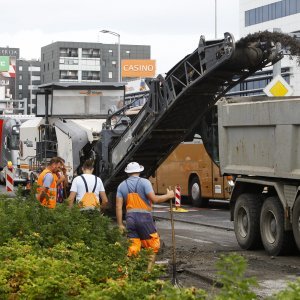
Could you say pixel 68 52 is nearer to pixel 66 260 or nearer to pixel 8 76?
pixel 8 76

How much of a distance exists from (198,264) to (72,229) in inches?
137

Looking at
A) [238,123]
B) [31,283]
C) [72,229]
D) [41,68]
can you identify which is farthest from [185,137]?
[41,68]

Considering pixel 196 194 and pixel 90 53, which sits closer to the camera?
pixel 196 194

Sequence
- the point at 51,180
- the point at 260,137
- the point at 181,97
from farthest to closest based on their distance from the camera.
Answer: the point at 181,97
the point at 51,180
the point at 260,137

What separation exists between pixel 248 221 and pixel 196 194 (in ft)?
46.3

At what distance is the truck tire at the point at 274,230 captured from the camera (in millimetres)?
14734

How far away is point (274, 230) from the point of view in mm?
15148

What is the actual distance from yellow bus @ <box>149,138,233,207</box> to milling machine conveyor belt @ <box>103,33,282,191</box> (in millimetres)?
6958

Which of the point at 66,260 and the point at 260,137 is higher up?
the point at 260,137

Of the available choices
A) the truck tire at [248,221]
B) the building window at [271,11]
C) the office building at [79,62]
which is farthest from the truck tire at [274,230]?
the office building at [79,62]

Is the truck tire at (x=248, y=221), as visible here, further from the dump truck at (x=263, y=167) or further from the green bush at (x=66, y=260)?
the green bush at (x=66, y=260)

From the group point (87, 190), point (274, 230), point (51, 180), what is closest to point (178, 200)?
point (51, 180)

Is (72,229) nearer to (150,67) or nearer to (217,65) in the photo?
(217,65)

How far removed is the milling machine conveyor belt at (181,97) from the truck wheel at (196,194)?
8477 millimetres
